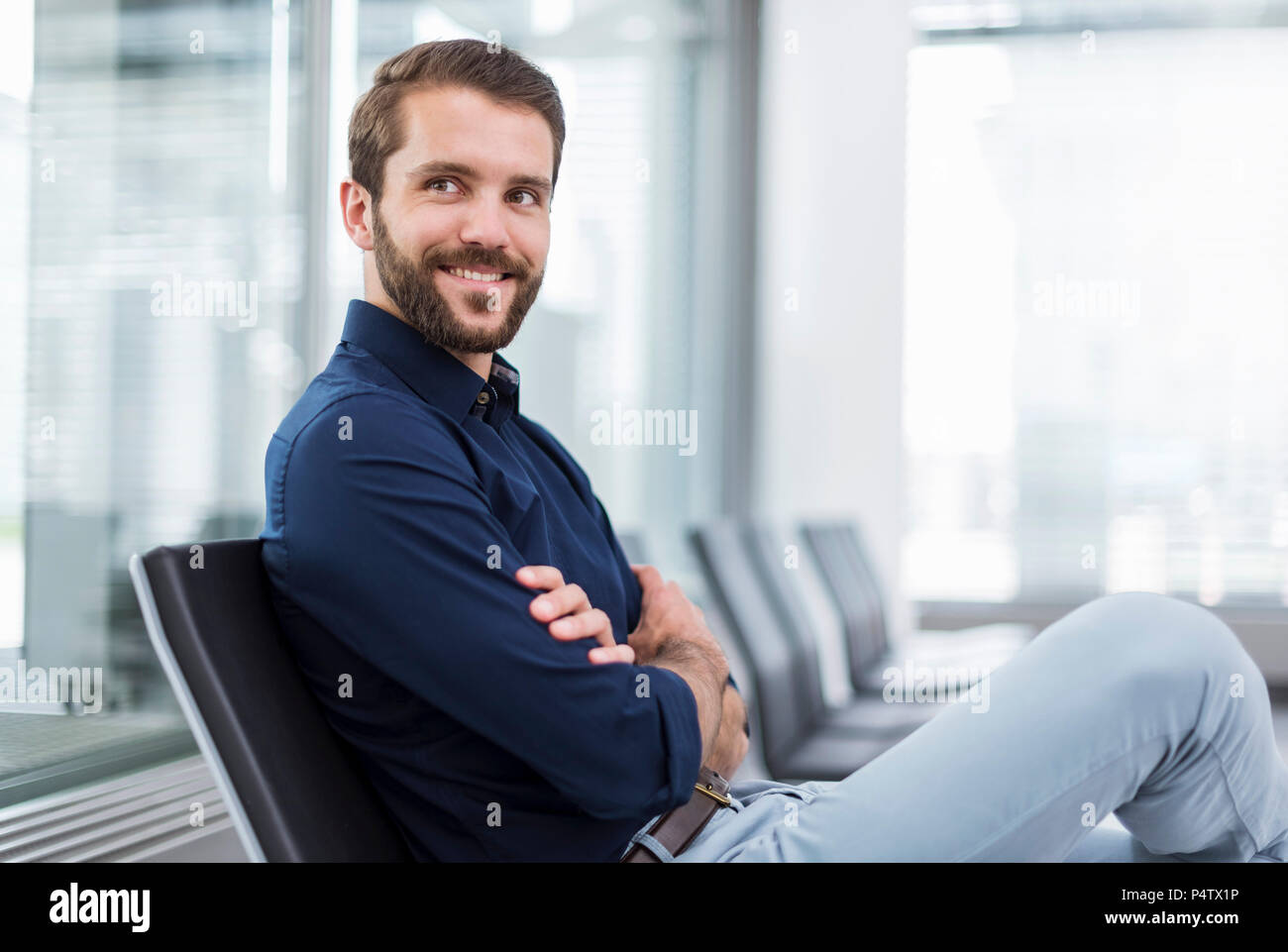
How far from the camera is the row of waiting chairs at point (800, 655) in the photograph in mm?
2184

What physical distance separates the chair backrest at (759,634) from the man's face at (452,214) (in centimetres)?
113

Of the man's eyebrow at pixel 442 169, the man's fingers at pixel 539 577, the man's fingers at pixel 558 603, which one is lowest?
the man's fingers at pixel 558 603

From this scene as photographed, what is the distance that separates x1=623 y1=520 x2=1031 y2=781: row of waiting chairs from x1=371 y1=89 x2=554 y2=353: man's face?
0.96m

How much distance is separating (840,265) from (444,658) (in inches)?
177


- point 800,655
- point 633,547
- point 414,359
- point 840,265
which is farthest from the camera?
point 840,265

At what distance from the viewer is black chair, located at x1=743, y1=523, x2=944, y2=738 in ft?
8.28

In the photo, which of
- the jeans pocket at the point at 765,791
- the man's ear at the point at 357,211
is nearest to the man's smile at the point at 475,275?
the man's ear at the point at 357,211

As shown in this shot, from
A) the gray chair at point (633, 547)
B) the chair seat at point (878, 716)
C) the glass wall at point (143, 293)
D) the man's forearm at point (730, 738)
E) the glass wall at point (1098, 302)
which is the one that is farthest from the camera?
the glass wall at point (1098, 302)

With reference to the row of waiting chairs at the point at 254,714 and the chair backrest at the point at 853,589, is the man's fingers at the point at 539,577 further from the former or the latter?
the chair backrest at the point at 853,589

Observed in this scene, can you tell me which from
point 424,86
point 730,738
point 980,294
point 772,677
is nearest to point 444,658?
point 730,738

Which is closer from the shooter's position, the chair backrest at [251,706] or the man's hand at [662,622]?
the chair backrest at [251,706]

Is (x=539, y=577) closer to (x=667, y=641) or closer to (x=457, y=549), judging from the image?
(x=457, y=549)

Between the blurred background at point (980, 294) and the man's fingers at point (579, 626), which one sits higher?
the blurred background at point (980, 294)

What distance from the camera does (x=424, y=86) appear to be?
117 centimetres
